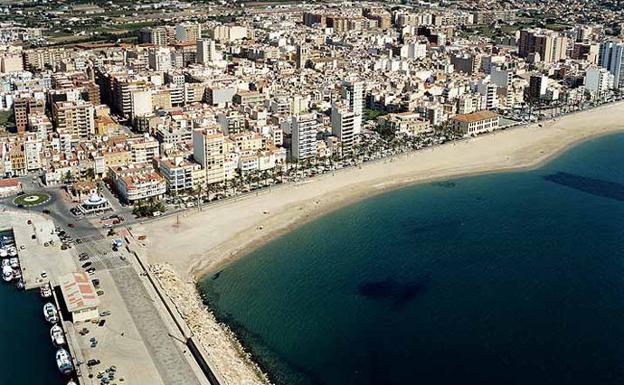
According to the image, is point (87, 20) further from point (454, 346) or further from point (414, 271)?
point (454, 346)

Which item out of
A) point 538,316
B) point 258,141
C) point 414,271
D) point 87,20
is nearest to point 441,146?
point 258,141

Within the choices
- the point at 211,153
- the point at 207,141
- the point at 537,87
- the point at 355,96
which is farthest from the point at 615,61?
the point at 207,141

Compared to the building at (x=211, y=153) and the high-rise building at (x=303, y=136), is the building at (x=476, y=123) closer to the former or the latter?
the high-rise building at (x=303, y=136)

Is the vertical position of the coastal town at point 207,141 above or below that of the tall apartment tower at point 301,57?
below

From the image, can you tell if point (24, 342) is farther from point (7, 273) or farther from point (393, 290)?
point (393, 290)

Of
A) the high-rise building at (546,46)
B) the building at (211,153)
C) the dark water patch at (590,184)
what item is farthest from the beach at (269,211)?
the high-rise building at (546,46)

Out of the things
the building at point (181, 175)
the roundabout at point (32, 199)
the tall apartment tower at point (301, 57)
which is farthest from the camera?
the tall apartment tower at point (301, 57)

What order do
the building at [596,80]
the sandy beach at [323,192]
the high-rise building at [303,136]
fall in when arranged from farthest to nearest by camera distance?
the building at [596,80]
the high-rise building at [303,136]
the sandy beach at [323,192]

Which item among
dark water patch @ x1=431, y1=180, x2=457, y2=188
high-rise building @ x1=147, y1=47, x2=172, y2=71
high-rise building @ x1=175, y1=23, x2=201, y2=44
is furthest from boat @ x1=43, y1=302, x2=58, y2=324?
high-rise building @ x1=175, y1=23, x2=201, y2=44
